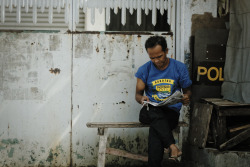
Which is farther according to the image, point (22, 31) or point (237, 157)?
point (22, 31)

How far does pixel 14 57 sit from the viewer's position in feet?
13.1

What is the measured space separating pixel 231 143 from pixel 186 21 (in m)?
1.89

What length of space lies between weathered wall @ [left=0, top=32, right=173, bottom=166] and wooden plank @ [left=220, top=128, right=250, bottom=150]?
1.43 metres

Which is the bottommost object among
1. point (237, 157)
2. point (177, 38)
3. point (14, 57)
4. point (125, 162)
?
point (125, 162)

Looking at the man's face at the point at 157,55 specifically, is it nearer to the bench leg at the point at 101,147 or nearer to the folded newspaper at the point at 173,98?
the folded newspaper at the point at 173,98

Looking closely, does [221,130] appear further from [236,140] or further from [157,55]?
[157,55]

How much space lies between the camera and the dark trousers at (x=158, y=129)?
2990 millimetres

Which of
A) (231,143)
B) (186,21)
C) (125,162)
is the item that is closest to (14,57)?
(125,162)

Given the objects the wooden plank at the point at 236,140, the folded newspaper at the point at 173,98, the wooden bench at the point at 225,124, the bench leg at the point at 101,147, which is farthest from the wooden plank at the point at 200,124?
the bench leg at the point at 101,147

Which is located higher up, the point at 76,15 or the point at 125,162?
the point at 76,15

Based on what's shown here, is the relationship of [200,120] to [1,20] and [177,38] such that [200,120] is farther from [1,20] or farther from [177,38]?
[1,20]

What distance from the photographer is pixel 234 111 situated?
10.9ft

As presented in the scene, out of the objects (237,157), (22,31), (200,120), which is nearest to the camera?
(237,157)

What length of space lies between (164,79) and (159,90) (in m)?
0.15
